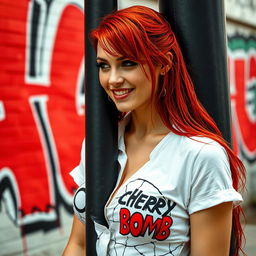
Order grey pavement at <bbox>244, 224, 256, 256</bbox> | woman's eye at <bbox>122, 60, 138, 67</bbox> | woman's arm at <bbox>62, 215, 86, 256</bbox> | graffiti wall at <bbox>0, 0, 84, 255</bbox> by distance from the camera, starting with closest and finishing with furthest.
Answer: woman's eye at <bbox>122, 60, 138, 67</bbox>
woman's arm at <bbox>62, 215, 86, 256</bbox>
graffiti wall at <bbox>0, 0, 84, 255</bbox>
grey pavement at <bbox>244, 224, 256, 256</bbox>

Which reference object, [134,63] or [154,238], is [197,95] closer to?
[134,63]

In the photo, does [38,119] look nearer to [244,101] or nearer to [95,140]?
[95,140]

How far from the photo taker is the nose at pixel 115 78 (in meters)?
1.62

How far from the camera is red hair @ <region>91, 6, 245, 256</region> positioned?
1.59 m

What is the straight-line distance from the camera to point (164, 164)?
168cm

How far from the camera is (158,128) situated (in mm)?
1809

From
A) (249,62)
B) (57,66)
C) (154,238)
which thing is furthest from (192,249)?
(249,62)

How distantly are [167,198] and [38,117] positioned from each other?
2.98 m

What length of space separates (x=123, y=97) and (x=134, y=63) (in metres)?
0.12

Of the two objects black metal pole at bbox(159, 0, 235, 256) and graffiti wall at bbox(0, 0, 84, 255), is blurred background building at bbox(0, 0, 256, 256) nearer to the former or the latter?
graffiti wall at bbox(0, 0, 84, 255)

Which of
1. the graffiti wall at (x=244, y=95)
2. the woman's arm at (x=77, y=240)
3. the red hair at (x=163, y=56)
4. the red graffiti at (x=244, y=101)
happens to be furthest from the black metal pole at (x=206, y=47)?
the red graffiti at (x=244, y=101)

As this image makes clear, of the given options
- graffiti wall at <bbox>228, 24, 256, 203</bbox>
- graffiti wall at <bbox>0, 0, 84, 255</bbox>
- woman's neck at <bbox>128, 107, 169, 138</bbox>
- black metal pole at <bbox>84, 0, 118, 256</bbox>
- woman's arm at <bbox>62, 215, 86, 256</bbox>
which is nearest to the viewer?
black metal pole at <bbox>84, 0, 118, 256</bbox>

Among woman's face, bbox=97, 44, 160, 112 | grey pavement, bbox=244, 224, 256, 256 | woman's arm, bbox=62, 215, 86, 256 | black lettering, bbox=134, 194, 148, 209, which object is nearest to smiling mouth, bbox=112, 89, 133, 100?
woman's face, bbox=97, 44, 160, 112

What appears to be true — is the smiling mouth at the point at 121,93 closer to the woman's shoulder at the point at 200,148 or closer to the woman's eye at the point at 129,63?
the woman's eye at the point at 129,63
